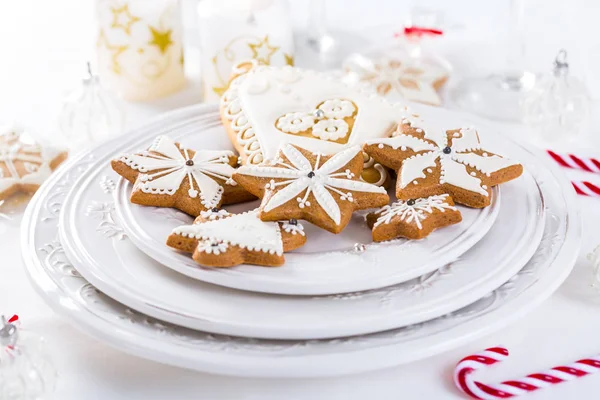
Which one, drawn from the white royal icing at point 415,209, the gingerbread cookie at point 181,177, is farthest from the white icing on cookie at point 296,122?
the white royal icing at point 415,209

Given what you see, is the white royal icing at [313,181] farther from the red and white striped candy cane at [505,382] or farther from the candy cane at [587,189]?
the candy cane at [587,189]

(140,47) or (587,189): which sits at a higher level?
(140,47)

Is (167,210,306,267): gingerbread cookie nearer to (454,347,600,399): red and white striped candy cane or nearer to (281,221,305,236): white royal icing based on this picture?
(281,221,305,236): white royal icing

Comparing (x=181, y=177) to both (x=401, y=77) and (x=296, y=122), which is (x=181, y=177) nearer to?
(x=296, y=122)

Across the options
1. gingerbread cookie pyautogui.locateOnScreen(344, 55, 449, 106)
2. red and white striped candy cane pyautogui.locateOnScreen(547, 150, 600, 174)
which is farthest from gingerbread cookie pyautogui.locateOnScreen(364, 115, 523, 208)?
gingerbread cookie pyautogui.locateOnScreen(344, 55, 449, 106)

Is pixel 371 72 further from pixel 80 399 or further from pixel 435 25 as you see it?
pixel 80 399

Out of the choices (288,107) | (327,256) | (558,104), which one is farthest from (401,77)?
(327,256)
